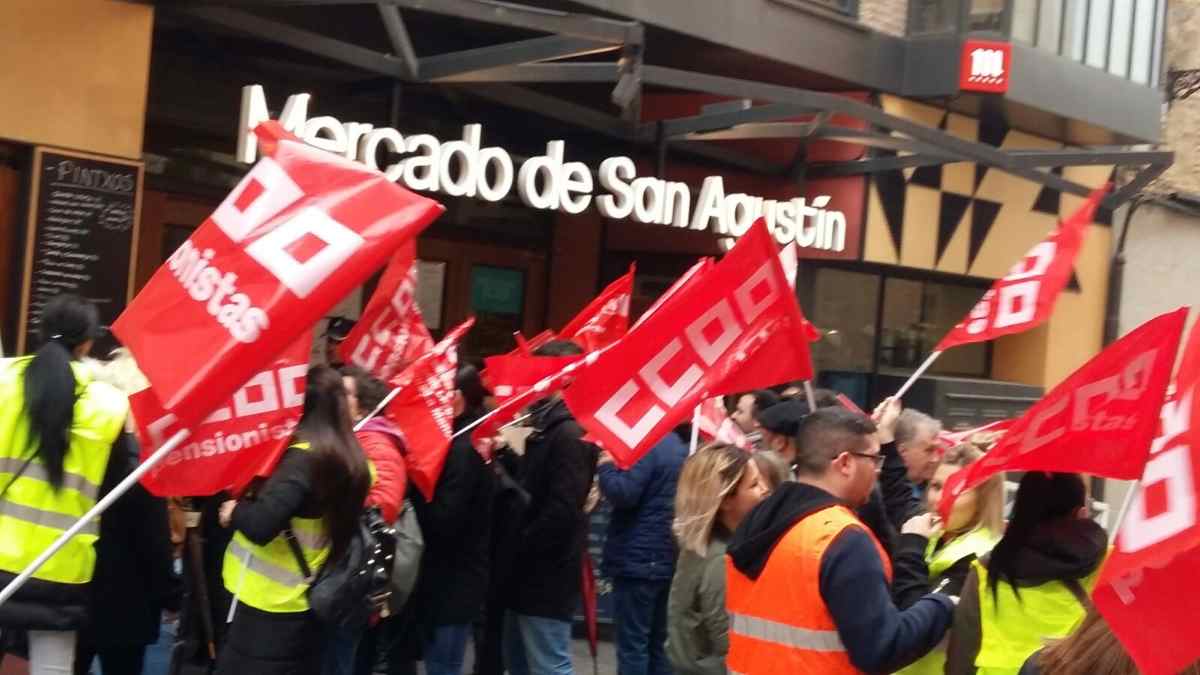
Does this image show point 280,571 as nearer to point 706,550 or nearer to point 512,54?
point 706,550

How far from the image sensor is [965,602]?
190 inches

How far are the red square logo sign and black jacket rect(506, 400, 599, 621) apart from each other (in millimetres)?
7500

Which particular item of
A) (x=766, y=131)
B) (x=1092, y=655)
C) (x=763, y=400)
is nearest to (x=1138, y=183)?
(x=766, y=131)

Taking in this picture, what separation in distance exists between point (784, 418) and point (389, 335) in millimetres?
1828

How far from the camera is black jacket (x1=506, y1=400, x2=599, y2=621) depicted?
782 cm

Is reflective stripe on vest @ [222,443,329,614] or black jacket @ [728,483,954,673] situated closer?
black jacket @ [728,483,954,673]

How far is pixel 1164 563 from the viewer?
326 cm

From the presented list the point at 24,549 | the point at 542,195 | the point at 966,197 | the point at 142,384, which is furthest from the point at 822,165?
the point at 24,549


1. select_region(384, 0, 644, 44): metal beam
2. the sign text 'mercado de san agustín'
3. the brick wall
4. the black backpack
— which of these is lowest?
the black backpack

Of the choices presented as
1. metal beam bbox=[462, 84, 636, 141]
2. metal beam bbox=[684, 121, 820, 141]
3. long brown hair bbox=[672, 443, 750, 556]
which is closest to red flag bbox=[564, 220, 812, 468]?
long brown hair bbox=[672, 443, 750, 556]

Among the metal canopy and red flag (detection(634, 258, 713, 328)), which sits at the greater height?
the metal canopy

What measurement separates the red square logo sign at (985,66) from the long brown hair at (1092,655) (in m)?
11.2

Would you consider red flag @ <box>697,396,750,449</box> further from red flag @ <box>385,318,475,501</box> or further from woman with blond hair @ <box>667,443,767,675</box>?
woman with blond hair @ <box>667,443,767,675</box>

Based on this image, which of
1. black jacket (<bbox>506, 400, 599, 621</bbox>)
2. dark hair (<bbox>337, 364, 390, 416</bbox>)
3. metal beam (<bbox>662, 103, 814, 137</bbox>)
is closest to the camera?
dark hair (<bbox>337, 364, 390, 416</bbox>)
